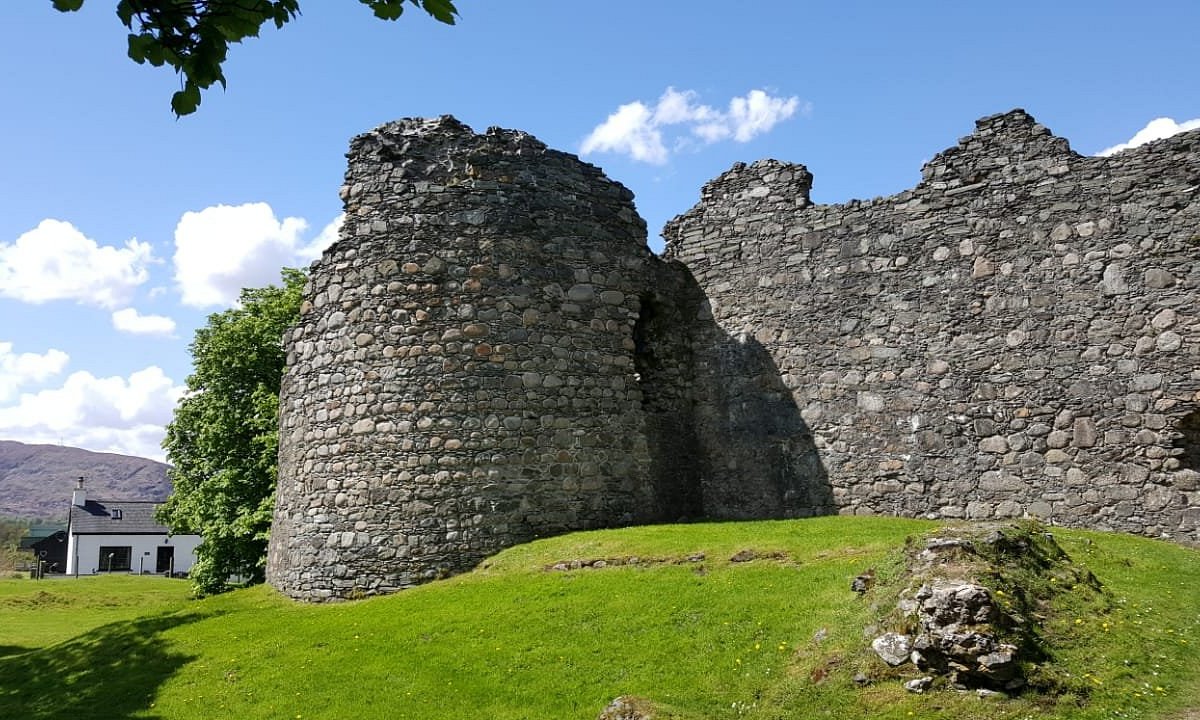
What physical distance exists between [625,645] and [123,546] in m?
71.4

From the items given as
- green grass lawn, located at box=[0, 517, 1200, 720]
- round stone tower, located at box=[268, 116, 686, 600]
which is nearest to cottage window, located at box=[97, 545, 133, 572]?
green grass lawn, located at box=[0, 517, 1200, 720]

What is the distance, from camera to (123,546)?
69438mm

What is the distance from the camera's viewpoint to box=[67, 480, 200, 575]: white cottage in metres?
68.2

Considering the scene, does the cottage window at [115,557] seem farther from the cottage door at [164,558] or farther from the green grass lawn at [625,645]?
the green grass lawn at [625,645]

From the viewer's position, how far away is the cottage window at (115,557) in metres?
68.5

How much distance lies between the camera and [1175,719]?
6816 millimetres

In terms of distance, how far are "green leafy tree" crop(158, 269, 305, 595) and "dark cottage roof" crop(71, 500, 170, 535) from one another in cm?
4454

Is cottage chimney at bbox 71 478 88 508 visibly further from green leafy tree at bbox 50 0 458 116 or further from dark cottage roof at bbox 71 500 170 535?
green leafy tree at bbox 50 0 458 116

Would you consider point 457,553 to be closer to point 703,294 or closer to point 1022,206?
point 703,294

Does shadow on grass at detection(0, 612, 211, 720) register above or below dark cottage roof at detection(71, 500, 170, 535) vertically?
below

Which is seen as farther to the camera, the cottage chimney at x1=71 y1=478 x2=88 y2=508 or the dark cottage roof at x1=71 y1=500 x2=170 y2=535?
the cottage chimney at x1=71 y1=478 x2=88 y2=508

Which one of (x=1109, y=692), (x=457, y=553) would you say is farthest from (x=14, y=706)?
(x=1109, y=692)

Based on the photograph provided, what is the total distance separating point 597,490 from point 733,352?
4.04m

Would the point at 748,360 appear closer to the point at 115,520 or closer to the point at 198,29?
the point at 198,29
